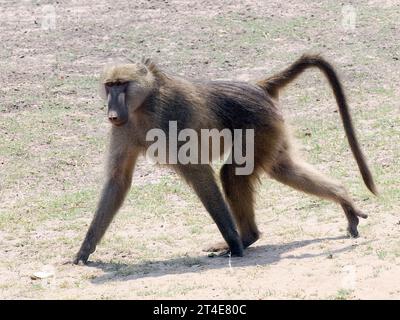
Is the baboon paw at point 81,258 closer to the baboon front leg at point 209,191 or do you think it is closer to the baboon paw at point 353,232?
the baboon front leg at point 209,191

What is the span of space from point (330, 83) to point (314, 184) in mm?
817

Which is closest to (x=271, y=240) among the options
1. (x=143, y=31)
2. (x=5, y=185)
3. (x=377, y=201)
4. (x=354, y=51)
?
(x=377, y=201)

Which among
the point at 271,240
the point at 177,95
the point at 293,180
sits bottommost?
the point at 271,240

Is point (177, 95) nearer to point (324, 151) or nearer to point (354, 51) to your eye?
point (324, 151)

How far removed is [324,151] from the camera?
9055mm

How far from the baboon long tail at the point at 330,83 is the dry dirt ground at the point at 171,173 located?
52 cm

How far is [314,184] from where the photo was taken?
262 inches

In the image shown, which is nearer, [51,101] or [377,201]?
[377,201]

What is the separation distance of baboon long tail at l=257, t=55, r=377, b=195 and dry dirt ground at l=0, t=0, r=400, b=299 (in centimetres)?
52

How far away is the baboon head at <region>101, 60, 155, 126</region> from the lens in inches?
241

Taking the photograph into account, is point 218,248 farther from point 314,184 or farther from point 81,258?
point 81,258

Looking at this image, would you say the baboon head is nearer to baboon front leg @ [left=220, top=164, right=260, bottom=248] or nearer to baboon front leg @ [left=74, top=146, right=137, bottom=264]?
baboon front leg @ [left=74, top=146, right=137, bottom=264]
